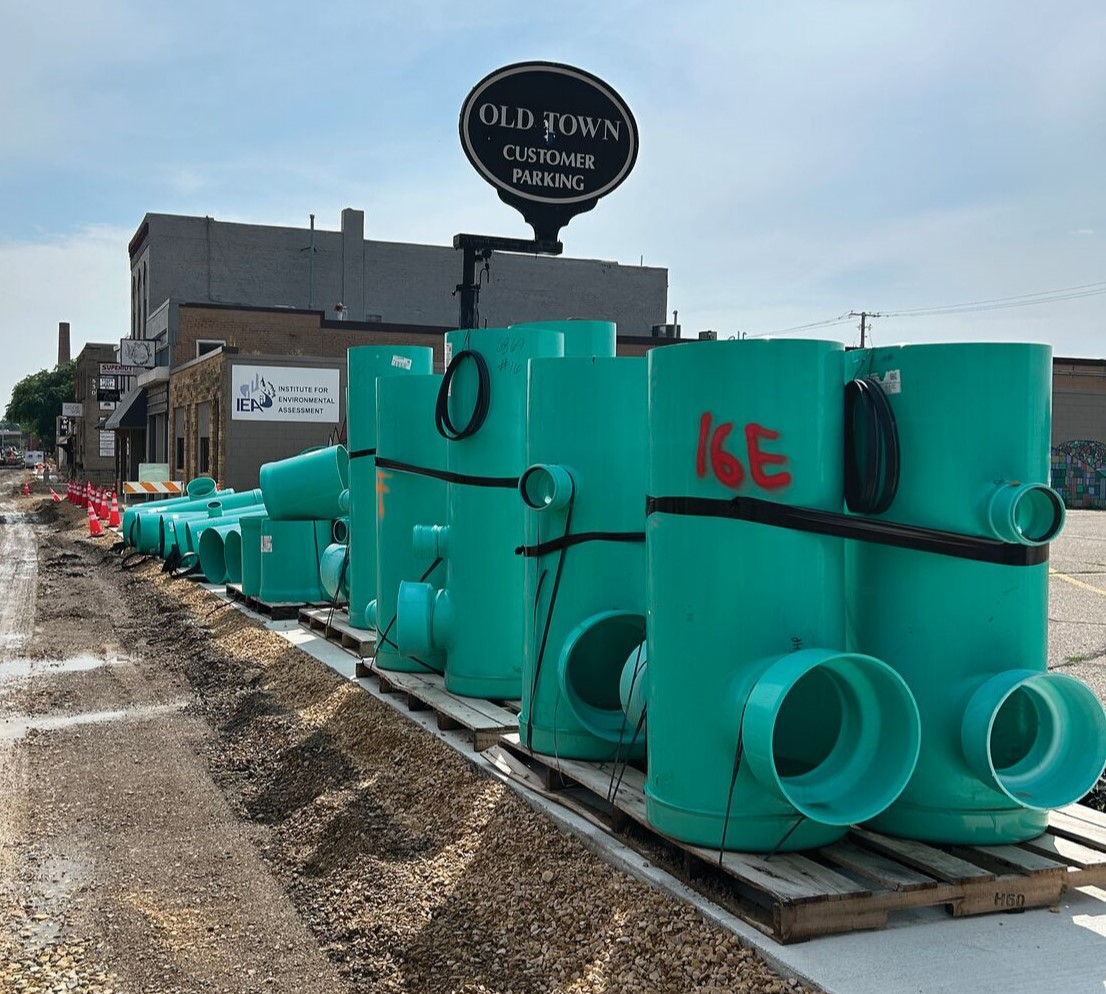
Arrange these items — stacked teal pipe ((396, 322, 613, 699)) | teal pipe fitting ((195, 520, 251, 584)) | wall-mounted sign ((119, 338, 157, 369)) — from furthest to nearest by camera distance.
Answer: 1. wall-mounted sign ((119, 338, 157, 369))
2. teal pipe fitting ((195, 520, 251, 584))
3. stacked teal pipe ((396, 322, 613, 699))

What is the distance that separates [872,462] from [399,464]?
4450mm

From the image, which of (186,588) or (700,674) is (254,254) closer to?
(186,588)

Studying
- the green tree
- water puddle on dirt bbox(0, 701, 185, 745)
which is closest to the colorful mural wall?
water puddle on dirt bbox(0, 701, 185, 745)

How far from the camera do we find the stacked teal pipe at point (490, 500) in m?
6.71

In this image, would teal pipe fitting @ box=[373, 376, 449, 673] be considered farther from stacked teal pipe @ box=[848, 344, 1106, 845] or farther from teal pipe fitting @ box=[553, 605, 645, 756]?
stacked teal pipe @ box=[848, 344, 1106, 845]

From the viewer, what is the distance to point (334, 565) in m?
11.0

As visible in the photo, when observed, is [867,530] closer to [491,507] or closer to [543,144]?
[491,507]

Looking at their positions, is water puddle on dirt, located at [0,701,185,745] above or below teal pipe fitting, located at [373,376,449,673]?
below

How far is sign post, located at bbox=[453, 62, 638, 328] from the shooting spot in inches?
360

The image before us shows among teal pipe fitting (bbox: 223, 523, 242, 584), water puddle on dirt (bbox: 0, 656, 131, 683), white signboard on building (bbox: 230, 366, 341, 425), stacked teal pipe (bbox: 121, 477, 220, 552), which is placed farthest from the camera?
white signboard on building (bbox: 230, 366, 341, 425)

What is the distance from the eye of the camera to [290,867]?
520cm

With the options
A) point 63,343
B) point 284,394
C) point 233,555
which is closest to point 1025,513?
point 233,555

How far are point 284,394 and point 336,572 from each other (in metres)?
17.1

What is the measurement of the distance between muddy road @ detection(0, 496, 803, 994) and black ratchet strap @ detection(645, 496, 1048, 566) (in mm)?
1496
